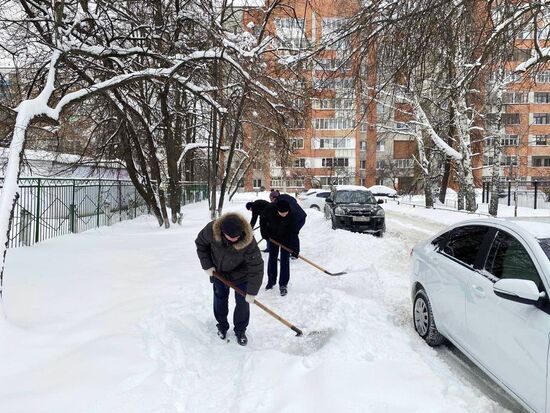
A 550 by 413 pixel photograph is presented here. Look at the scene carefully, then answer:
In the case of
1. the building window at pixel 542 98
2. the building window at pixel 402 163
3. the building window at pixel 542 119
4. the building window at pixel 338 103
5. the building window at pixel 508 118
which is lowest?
the building window at pixel 338 103

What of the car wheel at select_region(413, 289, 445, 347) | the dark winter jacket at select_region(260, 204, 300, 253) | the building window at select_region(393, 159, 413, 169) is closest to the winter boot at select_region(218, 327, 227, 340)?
the car wheel at select_region(413, 289, 445, 347)

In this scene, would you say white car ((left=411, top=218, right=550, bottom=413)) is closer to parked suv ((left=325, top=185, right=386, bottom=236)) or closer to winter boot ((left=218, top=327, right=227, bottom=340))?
winter boot ((left=218, top=327, right=227, bottom=340))

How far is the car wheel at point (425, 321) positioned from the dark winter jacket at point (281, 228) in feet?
8.76

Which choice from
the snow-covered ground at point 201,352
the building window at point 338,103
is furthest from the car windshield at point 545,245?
the building window at point 338,103

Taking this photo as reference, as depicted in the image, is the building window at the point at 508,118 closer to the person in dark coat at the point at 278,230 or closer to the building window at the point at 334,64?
the building window at the point at 334,64

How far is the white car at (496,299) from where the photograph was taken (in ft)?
9.61

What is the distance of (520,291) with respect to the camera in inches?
117

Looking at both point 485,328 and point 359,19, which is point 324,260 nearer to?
point 359,19

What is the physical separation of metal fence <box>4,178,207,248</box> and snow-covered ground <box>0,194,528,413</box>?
3.34 meters

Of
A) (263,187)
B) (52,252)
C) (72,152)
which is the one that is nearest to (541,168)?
(263,187)

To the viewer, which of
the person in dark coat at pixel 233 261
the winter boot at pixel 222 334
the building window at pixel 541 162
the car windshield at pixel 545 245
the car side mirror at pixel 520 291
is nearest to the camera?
the car side mirror at pixel 520 291

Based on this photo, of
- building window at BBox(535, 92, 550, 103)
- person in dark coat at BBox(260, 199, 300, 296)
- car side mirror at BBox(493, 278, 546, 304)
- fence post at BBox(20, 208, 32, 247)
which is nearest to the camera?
car side mirror at BBox(493, 278, 546, 304)

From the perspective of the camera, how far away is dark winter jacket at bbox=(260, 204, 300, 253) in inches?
296

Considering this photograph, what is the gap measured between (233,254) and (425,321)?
2.23 metres
